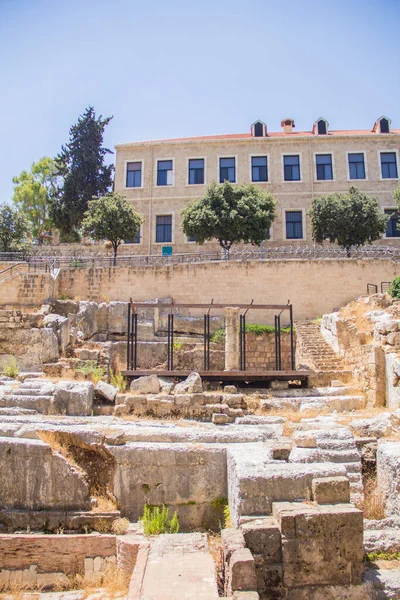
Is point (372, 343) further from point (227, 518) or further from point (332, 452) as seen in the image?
point (227, 518)

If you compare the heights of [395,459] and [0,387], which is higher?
[0,387]

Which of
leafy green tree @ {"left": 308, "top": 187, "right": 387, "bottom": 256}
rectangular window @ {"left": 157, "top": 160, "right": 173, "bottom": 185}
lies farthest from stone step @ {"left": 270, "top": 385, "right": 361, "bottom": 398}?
rectangular window @ {"left": 157, "top": 160, "right": 173, "bottom": 185}

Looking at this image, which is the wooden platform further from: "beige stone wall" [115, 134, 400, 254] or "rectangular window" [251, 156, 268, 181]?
"rectangular window" [251, 156, 268, 181]

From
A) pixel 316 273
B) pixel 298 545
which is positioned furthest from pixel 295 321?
pixel 298 545

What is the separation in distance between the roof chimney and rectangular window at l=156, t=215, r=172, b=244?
11.4 metres

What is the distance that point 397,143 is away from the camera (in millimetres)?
37250

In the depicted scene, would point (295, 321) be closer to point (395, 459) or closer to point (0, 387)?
point (0, 387)

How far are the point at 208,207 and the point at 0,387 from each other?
19373 mm

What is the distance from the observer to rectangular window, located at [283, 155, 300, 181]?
37.5m

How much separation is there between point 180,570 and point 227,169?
3409 cm

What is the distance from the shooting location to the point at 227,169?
38031 mm

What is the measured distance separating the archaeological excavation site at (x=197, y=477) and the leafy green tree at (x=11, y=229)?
16.2 m

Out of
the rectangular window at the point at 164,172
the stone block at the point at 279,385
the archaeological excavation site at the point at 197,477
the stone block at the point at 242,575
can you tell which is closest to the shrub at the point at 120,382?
the archaeological excavation site at the point at 197,477

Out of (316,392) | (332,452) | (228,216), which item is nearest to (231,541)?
(332,452)
